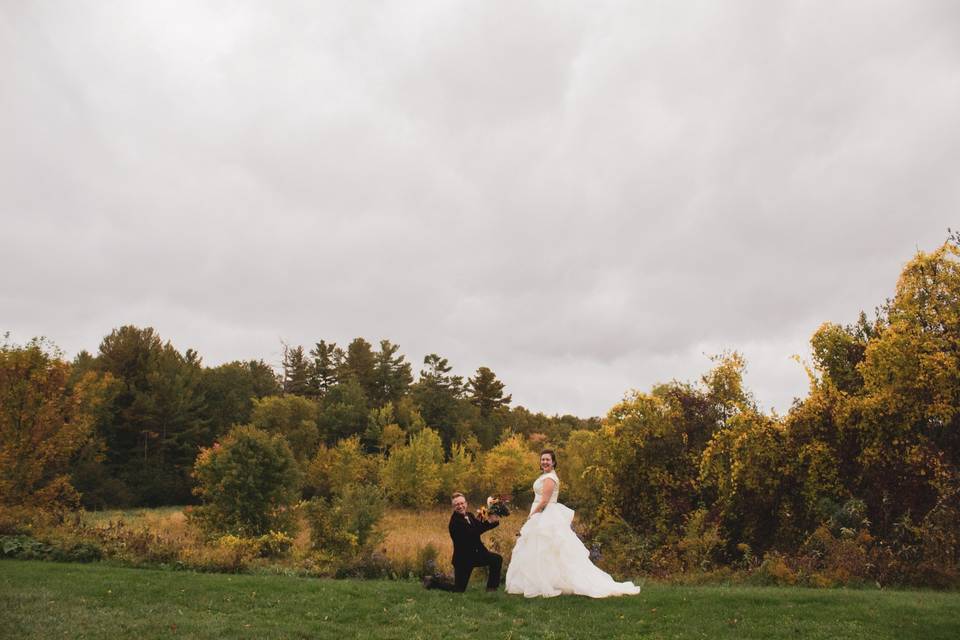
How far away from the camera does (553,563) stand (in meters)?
10.1

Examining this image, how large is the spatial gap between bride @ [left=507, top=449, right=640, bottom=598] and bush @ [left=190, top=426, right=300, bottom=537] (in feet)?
49.2

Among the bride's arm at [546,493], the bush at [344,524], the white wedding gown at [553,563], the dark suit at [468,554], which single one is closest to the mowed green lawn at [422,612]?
the white wedding gown at [553,563]

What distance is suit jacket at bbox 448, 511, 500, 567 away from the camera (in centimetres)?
1087

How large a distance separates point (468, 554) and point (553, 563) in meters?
1.59

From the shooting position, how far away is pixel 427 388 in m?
62.7

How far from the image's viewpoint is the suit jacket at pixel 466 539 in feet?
35.7

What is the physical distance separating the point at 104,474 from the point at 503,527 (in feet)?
108

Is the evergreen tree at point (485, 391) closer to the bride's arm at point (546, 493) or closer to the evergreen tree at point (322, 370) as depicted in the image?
the evergreen tree at point (322, 370)

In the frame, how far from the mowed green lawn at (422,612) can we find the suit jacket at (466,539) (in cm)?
59

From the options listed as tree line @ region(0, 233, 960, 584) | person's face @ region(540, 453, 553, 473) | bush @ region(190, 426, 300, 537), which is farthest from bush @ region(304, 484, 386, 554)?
person's face @ region(540, 453, 553, 473)

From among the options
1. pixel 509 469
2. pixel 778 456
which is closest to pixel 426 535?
pixel 778 456

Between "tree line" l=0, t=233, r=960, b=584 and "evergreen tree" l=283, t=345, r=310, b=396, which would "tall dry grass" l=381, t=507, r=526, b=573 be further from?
"evergreen tree" l=283, t=345, r=310, b=396

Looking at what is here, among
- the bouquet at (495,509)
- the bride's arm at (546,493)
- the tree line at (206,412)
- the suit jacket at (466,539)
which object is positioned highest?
the tree line at (206,412)

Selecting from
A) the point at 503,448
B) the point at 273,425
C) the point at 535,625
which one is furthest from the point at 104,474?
the point at 535,625
